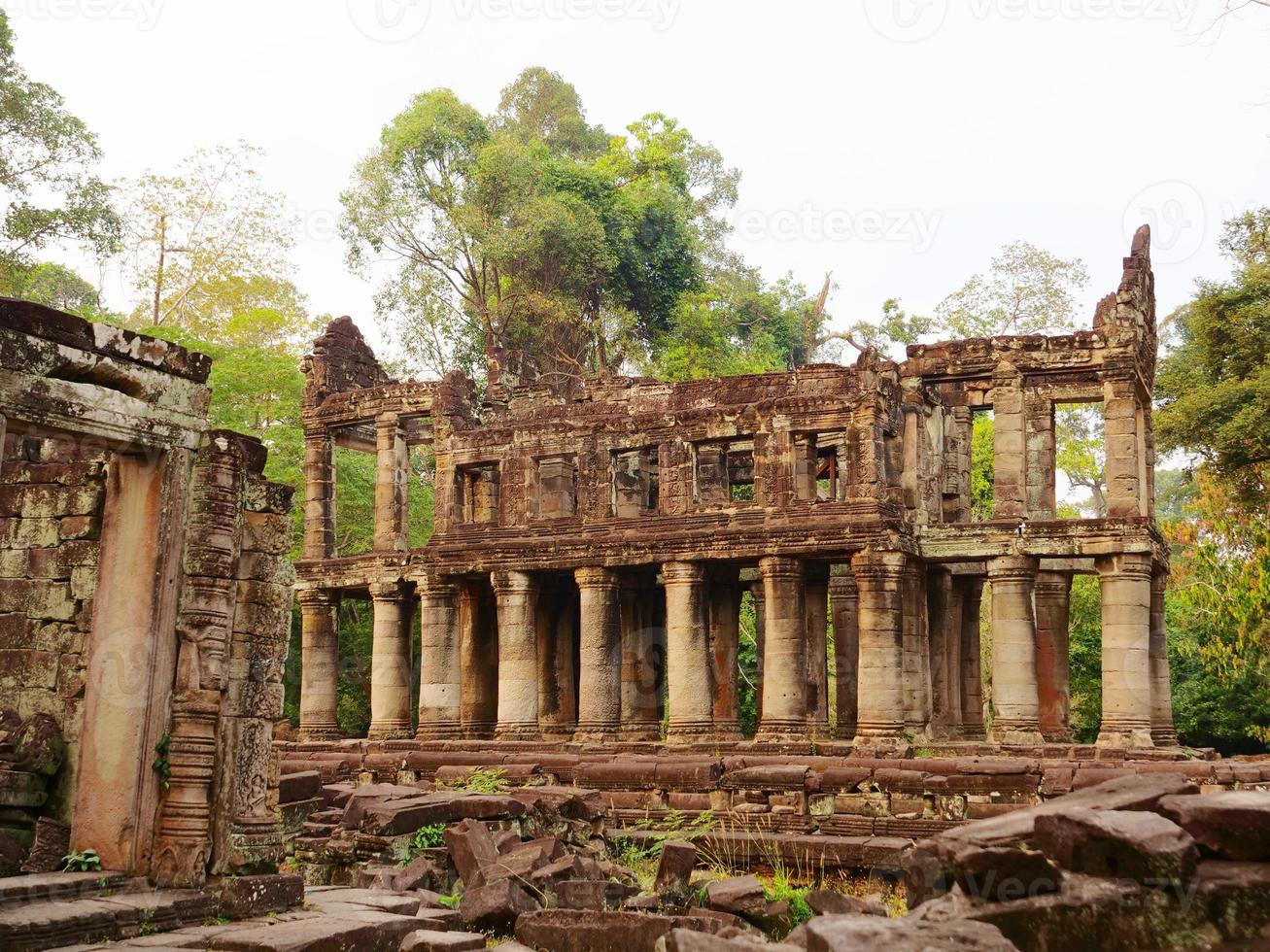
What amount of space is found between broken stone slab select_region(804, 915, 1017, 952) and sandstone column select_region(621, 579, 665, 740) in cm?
1946

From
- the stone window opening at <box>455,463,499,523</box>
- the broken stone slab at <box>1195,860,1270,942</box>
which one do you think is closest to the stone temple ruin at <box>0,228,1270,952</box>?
the broken stone slab at <box>1195,860,1270,942</box>

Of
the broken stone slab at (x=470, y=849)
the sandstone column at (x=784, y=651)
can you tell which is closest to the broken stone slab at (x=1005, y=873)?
the broken stone slab at (x=470, y=849)

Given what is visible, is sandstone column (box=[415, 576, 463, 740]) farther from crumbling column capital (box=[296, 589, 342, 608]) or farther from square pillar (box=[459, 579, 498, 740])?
crumbling column capital (box=[296, 589, 342, 608])

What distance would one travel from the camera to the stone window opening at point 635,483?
90.2ft

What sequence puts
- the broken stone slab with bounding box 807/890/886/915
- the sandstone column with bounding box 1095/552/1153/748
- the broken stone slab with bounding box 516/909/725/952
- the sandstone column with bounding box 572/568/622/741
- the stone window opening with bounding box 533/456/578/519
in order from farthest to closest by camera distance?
the stone window opening with bounding box 533/456/578/519 → the sandstone column with bounding box 572/568/622/741 → the sandstone column with bounding box 1095/552/1153/748 → the broken stone slab with bounding box 807/890/886/915 → the broken stone slab with bounding box 516/909/725/952

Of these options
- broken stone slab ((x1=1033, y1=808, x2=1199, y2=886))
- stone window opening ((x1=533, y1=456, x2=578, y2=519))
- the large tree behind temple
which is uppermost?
Result: the large tree behind temple

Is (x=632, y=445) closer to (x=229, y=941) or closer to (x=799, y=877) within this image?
(x=799, y=877)

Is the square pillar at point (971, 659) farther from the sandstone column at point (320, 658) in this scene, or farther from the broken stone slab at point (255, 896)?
the broken stone slab at point (255, 896)

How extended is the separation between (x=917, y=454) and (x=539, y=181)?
1893 centimetres

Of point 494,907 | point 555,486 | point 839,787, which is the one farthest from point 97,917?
point 555,486

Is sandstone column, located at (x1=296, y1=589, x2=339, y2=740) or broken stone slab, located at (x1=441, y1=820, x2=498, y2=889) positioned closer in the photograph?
broken stone slab, located at (x1=441, y1=820, x2=498, y2=889)

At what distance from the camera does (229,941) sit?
8.54 metres

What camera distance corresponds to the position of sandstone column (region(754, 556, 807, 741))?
23.6 meters

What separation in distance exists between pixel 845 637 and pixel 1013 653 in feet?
15.7
